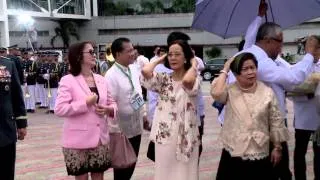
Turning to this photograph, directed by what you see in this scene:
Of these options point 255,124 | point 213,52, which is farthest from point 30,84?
point 213,52

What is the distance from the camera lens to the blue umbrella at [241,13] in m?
4.38

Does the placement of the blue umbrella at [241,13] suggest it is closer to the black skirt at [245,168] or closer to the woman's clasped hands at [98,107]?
the woman's clasped hands at [98,107]

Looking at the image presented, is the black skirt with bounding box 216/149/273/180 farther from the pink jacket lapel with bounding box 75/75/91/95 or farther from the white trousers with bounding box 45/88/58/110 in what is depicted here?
the white trousers with bounding box 45/88/58/110

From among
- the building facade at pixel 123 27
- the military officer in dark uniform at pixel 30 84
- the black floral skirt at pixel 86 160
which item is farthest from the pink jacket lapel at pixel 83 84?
the building facade at pixel 123 27

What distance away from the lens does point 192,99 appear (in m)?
3.91

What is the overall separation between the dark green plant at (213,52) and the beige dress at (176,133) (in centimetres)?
3583

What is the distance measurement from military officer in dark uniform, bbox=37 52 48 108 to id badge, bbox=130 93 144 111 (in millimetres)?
9517

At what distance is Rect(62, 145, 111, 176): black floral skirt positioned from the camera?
398 centimetres

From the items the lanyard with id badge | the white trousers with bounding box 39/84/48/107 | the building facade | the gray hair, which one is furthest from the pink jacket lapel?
the building facade

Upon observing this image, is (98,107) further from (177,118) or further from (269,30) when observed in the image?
(269,30)

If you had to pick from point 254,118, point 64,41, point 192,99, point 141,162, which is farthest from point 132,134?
point 64,41

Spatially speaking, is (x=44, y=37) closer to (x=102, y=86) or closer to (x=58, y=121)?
(x=58, y=121)

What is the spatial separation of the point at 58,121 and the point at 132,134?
7.28 m

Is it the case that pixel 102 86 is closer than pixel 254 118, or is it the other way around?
pixel 254 118
